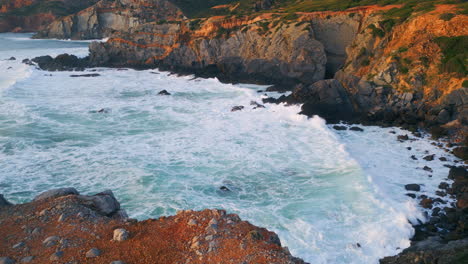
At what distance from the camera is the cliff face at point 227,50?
42.4 metres

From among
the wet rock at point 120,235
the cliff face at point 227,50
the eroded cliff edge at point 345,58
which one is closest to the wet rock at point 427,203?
the eroded cliff edge at point 345,58

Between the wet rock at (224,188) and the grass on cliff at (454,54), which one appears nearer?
the wet rock at (224,188)

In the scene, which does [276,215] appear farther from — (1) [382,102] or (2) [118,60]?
(2) [118,60]

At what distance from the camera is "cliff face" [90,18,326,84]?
42.4 m

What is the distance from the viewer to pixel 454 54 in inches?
1165

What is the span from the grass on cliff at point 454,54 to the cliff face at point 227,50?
13.4 meters

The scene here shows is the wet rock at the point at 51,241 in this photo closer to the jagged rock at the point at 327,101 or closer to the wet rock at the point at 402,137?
the wet rock at the point at 402,137

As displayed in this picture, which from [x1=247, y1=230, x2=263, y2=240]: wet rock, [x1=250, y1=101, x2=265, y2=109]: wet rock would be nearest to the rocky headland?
[x1=250, y1=101, x2=265, y2=109]: wet rock

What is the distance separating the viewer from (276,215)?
1609 cm

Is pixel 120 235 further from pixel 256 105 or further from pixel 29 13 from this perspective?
pixel 29 13

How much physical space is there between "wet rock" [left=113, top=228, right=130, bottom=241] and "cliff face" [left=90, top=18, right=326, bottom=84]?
Result: 3396 cm

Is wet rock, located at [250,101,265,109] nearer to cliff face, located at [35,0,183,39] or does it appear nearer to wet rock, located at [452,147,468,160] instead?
wet rock, located at [452,147,468,160]

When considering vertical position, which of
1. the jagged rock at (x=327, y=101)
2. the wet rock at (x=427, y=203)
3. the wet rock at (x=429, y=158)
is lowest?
the wet rock at (x=427, y=203)

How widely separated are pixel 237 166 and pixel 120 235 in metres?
11.0
